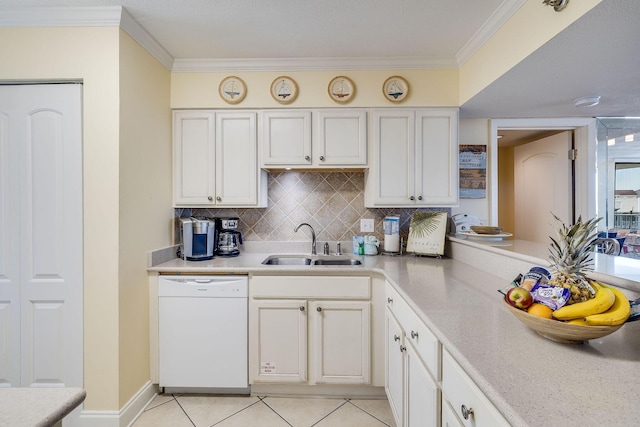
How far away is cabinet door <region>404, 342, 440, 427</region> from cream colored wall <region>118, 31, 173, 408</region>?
64.8 inches

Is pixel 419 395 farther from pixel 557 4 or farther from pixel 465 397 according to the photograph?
pixel 557 4

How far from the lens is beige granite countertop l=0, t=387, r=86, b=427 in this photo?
1.66 ft

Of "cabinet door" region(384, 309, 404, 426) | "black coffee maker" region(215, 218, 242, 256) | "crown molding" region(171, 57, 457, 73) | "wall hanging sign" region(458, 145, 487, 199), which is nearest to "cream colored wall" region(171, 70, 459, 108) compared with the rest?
"crown molding" region(171, 57, 457, 73)

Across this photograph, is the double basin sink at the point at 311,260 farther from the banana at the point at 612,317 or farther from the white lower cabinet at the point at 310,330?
the banana at the point at 612,317

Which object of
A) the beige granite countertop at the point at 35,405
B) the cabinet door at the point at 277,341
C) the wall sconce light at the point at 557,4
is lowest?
the cabinet door at the point at 277,341

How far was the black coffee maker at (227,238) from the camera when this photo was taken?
2.44m

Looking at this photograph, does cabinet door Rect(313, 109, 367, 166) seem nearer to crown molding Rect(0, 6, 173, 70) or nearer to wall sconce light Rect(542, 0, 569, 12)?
A: wall sconce light Rect(542, 0, 569, 12)

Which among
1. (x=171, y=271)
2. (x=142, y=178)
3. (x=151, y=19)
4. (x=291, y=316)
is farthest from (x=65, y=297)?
(x=151, y=19)

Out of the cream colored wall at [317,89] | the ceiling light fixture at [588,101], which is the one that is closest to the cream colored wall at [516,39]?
the cream colored wall at [317,89]

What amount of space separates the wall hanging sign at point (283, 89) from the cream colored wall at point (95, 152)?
1.03 meters

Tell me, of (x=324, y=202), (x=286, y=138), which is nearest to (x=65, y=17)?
(x=286, y=138)

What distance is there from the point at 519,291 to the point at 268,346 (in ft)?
5.24

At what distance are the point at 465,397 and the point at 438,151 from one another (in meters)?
1.87

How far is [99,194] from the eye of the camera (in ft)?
5.76
